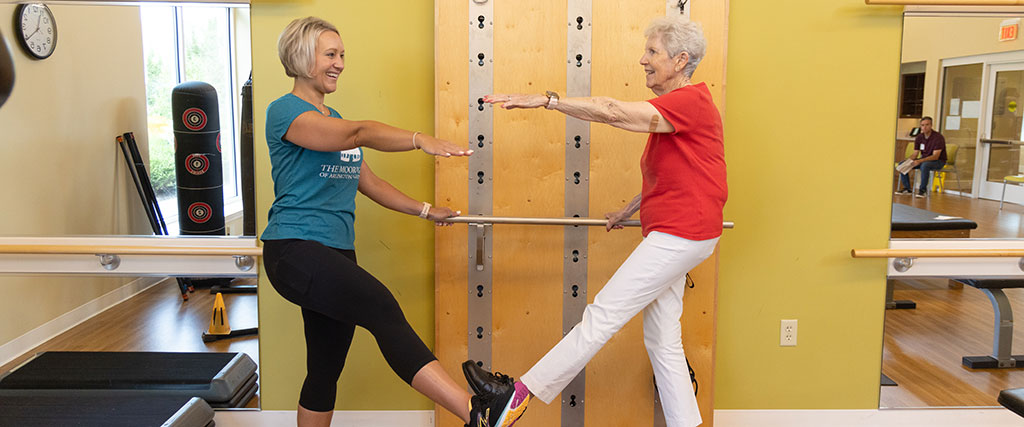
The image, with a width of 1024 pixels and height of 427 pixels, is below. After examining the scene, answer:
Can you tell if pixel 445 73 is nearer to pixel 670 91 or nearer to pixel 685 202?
pixel 670 91

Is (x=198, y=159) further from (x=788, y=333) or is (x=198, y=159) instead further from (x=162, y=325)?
(x=788, y=333)

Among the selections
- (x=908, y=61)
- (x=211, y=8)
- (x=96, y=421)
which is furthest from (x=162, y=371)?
(x=908, y=61)

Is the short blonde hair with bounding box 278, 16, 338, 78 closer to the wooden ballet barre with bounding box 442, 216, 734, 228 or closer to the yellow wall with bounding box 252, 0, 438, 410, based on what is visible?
the yellow wall with bounding box 252, 0, 438, 410

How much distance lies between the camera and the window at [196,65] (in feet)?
9.39

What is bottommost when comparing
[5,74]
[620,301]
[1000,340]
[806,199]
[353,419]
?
[353,419]

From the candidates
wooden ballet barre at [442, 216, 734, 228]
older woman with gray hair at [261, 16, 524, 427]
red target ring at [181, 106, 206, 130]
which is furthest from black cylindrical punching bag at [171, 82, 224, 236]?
wooden ballet barre at [442, 216, 734, 228]

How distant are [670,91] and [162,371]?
91.5 inches

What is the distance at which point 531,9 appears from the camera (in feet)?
9.10

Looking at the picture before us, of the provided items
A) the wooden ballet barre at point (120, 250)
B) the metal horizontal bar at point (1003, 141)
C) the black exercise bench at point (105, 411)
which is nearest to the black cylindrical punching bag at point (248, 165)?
the wooden ballet barre at point (120, 250)

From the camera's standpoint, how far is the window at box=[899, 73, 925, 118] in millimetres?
2922

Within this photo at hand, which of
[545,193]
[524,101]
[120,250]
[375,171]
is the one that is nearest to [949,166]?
[545,193]

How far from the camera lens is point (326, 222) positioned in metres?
2.24

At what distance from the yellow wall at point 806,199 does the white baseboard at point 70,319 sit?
2.35 m

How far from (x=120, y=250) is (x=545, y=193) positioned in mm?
1651
